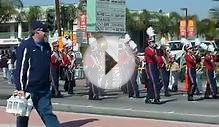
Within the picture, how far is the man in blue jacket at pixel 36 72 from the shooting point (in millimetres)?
8398

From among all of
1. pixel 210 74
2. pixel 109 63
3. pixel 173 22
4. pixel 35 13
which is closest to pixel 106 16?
pixel 109 63

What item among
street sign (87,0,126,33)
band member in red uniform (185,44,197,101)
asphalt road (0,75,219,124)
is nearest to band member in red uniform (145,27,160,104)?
asphalt road (0,75,219,124)

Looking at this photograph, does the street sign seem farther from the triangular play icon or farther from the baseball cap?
the baseball cap

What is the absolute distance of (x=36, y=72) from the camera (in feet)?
27.7

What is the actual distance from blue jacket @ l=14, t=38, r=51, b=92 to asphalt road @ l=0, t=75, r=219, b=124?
13.6ft

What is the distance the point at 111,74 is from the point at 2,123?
11358 millimetres

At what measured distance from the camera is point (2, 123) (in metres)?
11.0

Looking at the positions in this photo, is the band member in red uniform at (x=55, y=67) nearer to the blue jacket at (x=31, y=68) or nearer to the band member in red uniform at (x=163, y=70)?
the band member in red uniform at (x=163, y=70)

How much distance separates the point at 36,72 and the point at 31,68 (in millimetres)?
95

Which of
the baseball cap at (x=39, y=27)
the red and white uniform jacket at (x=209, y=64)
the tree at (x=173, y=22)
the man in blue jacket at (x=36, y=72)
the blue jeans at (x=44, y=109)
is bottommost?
the tree at (x=173, y=22)

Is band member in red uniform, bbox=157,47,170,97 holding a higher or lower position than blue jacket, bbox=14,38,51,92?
lower
